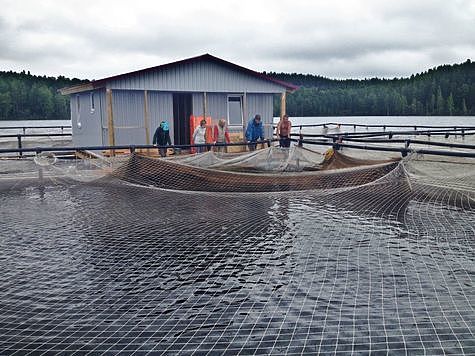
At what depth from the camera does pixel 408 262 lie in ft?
19.3

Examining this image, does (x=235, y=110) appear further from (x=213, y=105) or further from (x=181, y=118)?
(x=181, y=118)

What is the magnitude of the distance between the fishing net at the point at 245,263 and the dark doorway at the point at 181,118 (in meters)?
7.96

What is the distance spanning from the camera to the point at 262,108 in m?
19.3

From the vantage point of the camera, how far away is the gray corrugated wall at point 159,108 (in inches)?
691

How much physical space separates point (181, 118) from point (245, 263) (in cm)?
1451

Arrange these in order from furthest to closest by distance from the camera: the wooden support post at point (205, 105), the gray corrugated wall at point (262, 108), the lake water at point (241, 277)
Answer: the gray corrugated wall at point (262, 108) < the wooden support post at point (205, 105) < the lake water at point (241, 277)


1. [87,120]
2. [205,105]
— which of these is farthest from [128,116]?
[87,120]

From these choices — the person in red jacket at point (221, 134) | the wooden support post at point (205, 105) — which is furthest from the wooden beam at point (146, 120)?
the person in red jacket at point (221, 134)

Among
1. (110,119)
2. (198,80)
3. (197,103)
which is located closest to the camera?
(110,119)

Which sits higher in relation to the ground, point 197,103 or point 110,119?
point 197,103

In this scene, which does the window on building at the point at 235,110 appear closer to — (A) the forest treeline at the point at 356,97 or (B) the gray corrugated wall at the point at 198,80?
(B) the gray corrugated wall at the point at 198,80

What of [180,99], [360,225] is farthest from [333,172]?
[180,99]

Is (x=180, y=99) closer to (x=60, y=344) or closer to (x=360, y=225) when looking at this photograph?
(x=360, y=225)

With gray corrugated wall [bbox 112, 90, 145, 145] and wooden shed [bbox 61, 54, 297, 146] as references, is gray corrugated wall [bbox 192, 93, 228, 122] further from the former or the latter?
gray corrugated wall [bbox 112, 90, 145, 145]
